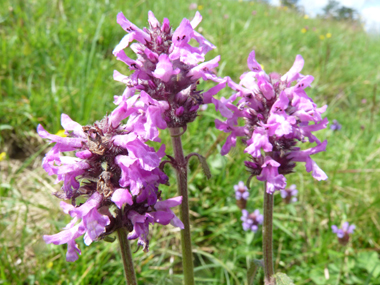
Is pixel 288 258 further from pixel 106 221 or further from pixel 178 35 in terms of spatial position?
pixel 178 35

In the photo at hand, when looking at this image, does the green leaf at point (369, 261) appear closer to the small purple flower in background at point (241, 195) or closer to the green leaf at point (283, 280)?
the small purple flower in background at point (241, 195)

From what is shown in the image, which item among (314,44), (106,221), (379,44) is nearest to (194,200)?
(106,221)

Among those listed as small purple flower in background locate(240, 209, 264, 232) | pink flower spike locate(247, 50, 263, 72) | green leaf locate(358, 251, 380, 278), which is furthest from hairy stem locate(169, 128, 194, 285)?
green leaf locate(358, 251, 380, 278)

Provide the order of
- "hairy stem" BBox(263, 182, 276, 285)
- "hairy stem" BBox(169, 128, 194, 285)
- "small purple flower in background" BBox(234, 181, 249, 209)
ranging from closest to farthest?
"hairy stem" BBox(169, 128, 194, 285) → "hairy stem" BBox(263, 182, 276, 285) → "small purple flower in background" BBox(234, 181, 249, 209)

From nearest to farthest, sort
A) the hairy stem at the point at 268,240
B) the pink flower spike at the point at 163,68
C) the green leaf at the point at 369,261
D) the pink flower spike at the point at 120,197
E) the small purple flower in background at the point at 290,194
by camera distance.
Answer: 1. the pink flower spike at the point at 120,197
2. the pink flower spike at the point at 163,68
3. the hairy stem at the point at 268,240
4. the green leaf at the point at 369,261
5. the small purple flower in background at the point at 290,194

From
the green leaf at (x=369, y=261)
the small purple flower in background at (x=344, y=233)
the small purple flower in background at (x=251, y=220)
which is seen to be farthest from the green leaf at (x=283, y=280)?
the green leaf at (x=369, y=261)

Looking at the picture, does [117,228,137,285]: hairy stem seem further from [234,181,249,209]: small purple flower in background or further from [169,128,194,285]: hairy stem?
[234,181,249,209]: small purple flower in background
